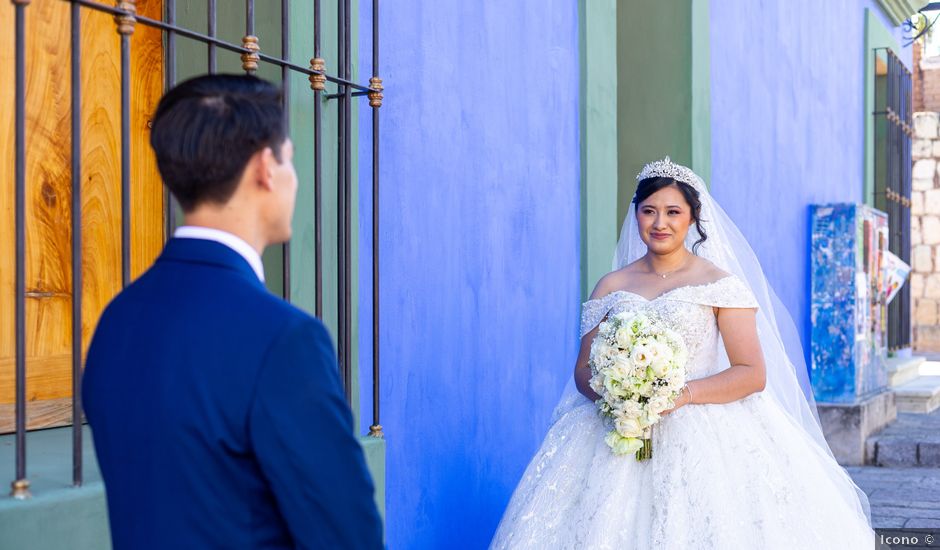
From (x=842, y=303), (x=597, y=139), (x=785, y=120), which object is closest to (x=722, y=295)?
(x=597, y=139)

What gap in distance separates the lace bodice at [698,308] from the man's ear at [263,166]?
111 inches

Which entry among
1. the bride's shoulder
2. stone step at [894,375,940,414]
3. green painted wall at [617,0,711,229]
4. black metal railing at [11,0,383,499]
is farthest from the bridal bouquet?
stone step at [894,375,940,414]

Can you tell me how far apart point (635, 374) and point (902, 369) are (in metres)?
9.45

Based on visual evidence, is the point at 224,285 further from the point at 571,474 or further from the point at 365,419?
the point at 571,474

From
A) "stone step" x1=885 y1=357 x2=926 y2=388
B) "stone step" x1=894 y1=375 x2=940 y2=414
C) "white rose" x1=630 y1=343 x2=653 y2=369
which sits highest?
"white rose" x1=630 y1=343 x2=653 y2=369

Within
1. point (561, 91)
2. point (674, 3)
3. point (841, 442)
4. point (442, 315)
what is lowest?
point (841, 442)

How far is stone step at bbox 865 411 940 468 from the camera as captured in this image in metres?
8.99

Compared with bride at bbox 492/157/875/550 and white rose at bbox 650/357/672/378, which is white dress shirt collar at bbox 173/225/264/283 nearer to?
white rose at bbox 650/357/672/378

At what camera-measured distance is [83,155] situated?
344 cm

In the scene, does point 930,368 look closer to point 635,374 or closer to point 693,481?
point 693,481

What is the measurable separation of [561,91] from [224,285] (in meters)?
4.08

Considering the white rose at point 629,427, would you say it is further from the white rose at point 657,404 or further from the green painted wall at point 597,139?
the green painted wall at point 597,139

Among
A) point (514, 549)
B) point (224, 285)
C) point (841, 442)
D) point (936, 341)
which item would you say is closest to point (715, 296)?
point (514, 549)

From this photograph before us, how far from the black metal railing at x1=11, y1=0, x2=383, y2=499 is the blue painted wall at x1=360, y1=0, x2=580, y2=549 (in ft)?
1.02
